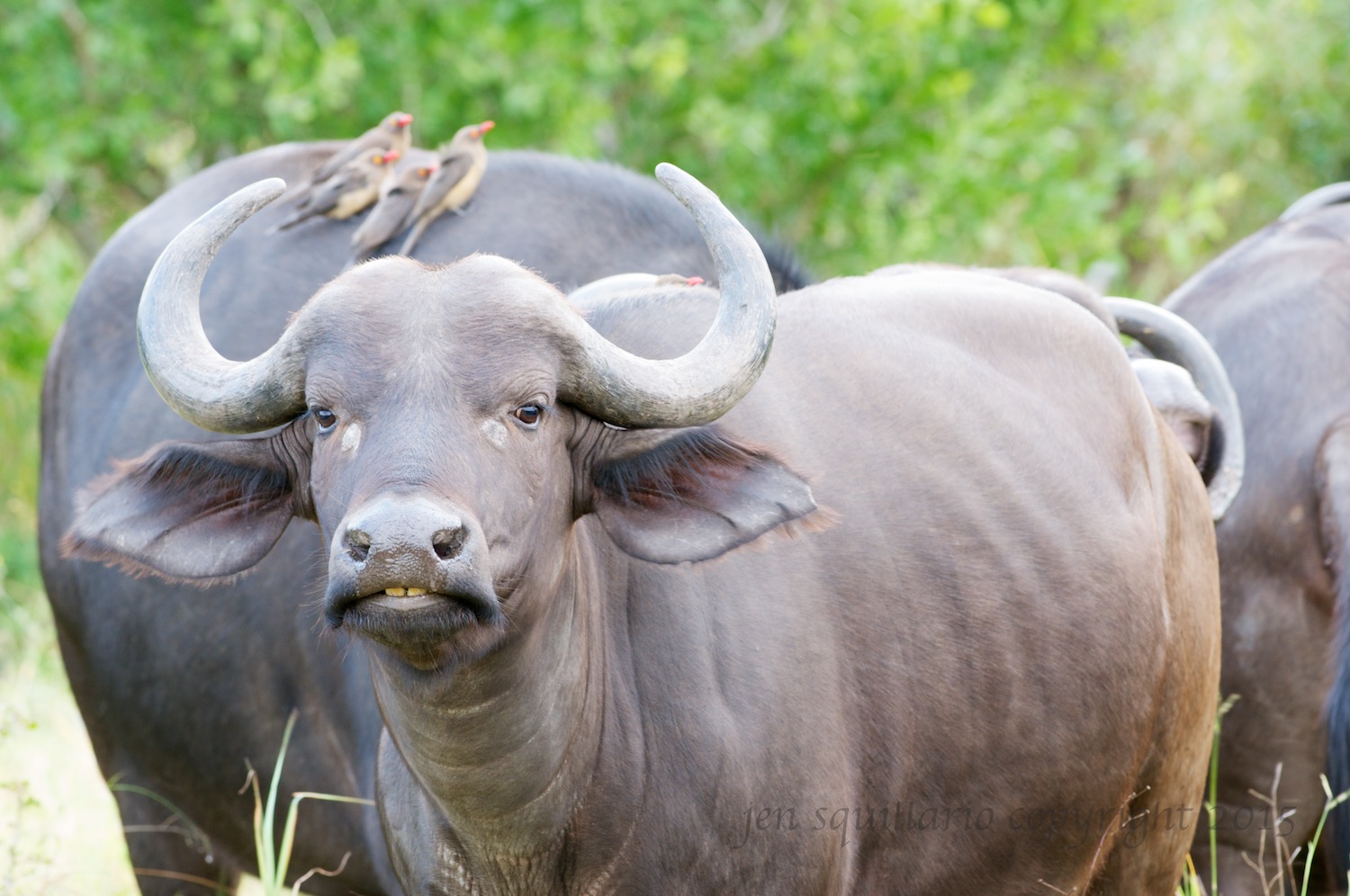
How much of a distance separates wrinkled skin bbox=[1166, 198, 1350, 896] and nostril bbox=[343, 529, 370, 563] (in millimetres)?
3608

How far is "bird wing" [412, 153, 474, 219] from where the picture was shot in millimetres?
4758

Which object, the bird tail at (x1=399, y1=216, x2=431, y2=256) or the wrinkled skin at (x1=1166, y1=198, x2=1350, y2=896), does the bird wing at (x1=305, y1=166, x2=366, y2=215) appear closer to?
the bird tail at (x1=399, y1=216, x2=431, y2=256)

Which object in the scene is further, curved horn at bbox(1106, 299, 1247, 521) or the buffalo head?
curved horn at bbox(1106, 299, 1247, 521)

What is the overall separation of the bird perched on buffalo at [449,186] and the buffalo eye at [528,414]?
1.94 m

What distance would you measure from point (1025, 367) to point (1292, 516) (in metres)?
1.68

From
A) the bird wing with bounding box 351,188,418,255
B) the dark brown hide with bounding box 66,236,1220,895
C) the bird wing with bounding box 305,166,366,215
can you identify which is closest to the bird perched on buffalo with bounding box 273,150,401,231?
the bird wing with bounding box 305,166,366,215

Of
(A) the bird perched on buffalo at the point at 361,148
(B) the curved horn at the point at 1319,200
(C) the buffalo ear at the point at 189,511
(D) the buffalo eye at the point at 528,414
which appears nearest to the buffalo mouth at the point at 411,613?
(D) the buffalo eye at the point at 528,414

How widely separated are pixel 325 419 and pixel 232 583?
6.27ft

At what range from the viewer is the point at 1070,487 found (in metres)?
3.94

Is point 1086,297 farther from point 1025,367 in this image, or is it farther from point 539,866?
point 539,866

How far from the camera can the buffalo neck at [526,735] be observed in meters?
2.99

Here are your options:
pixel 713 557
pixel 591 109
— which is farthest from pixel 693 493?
pixel 591 109

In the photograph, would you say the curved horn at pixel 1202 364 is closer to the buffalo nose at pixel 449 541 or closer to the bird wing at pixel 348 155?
the bird wing at pixel 348 155

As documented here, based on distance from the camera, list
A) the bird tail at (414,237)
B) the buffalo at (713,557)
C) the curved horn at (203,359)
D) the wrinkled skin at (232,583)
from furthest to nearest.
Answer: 1. the bird tail at (414,237)
2. the wrinkled skin at (232,583)
3. the curved horn at (203,359)
4. the buffalo at (713,557)
